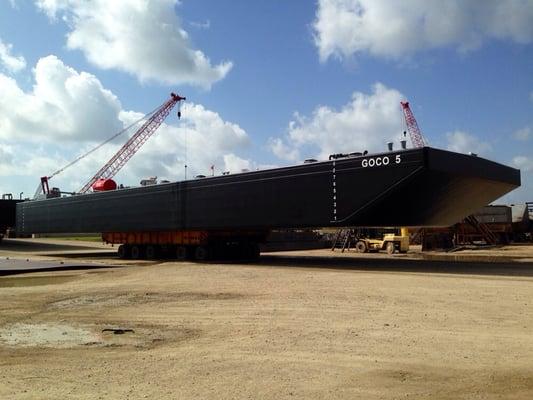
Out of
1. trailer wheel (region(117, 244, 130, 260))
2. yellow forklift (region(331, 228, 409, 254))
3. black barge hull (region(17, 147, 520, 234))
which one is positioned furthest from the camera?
yellow forklift (region(331, 228, 409, 254))

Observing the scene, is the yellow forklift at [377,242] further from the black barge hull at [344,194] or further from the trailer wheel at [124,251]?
the trailer wheel at [124,251]

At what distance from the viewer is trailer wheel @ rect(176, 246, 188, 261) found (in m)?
29.3

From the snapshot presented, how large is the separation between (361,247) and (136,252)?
1759 cm

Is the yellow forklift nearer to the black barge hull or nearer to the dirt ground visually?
the black barge hull

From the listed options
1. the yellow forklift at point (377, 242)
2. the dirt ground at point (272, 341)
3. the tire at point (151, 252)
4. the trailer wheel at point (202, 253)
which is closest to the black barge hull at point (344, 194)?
the trailer wheel at point (202, 253)

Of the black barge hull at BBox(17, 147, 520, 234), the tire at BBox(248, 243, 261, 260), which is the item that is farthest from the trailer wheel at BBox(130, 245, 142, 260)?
the tire at BBox(248, 243, 261, 260)

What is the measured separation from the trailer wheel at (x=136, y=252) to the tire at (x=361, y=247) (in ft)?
56.9

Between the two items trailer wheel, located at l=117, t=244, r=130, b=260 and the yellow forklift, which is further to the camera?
the yellow forklift

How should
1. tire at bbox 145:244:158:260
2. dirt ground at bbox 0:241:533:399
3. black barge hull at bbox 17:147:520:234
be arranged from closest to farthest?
dirt ground at bbox 0:241:533:399, black barge hull at bbox 17:147:520:234, tire at bbox 145:244:158:260

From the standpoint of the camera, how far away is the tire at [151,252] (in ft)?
103

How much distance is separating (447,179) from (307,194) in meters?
5.72

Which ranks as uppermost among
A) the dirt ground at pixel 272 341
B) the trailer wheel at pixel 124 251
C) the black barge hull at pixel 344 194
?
the black barge hull at pixel 344 194

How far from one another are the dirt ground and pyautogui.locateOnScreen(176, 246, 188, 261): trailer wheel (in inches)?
541

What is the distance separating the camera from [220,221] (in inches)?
1031
